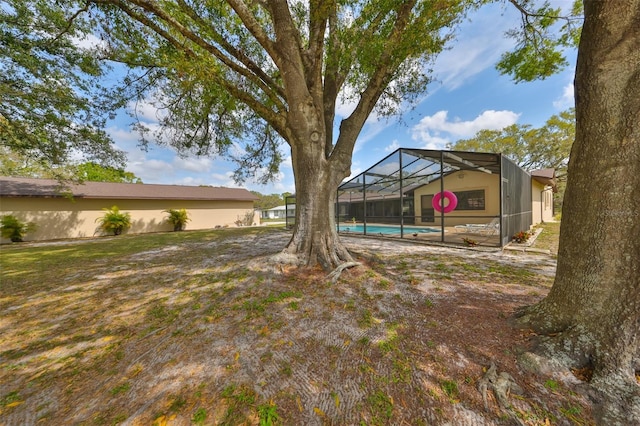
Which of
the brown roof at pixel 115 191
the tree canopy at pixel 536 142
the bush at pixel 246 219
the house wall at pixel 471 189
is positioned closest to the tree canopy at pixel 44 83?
the brown roof at pixel 115 191

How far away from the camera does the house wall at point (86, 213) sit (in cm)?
1152

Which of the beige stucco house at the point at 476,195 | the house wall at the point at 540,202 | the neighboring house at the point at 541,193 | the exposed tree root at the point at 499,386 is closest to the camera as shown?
the exposed tree root at the point at 499,386

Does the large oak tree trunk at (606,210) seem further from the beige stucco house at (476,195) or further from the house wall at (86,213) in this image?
the house wall at (86,213)

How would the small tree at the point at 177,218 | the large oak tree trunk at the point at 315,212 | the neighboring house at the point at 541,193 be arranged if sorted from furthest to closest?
the small tree at the point at 177,218 < the neighboring house at the point at 541,193 < the large oak tree trunk at the point at 315,212

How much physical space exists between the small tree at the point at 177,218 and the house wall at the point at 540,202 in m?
22.0

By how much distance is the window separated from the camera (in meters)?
12.9

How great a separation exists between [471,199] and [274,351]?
49.5 ft

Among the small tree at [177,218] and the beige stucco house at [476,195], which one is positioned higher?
the beige stucco house at [476,195]

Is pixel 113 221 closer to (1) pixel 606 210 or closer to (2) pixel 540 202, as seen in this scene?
(1) pixel 606 210

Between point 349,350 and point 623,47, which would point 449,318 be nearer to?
point 349,350

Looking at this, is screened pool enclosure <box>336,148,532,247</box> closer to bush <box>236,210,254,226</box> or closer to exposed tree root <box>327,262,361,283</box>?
exposed tree root <box>327,262,361,283</box>

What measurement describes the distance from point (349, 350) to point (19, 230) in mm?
17812

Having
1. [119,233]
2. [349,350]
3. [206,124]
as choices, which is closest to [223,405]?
[349,350]

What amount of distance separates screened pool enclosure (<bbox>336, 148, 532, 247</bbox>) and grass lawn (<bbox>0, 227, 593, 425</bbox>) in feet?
12.6
